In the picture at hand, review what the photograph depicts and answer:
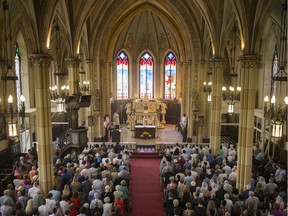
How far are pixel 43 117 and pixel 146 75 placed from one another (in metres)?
24.0

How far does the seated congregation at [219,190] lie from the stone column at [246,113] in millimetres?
460

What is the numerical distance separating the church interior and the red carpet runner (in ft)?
9.04

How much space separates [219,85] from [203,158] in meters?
4.85

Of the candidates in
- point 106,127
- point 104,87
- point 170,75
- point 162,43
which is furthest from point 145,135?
point 162,43

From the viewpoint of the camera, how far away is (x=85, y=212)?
10148 millimetres

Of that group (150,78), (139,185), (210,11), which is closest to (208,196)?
(139,185)

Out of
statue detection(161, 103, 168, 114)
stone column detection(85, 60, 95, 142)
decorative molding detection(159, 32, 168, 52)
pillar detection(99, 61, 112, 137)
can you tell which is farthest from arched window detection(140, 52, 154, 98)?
stone column detection(85, 60, 95, 142)

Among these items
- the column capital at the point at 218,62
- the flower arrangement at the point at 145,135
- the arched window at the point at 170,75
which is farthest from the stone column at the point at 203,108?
the arched window at the point at 170,75

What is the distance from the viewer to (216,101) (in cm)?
1970

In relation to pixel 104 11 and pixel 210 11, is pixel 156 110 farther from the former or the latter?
pixel 210 11

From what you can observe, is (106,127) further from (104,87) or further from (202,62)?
(202,62)

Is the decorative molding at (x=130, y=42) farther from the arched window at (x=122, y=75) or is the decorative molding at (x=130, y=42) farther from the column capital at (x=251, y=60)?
the column capital at (x=251, y=60)

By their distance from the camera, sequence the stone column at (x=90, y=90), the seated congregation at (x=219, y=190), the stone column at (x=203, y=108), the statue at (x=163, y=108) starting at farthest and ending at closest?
1. the statue at (x=163, y=108)
2. the stone column at (x=90, y=90)
3. the stone column at (x=203, y=108)
4. the seated congregation at (x=219, y=190)

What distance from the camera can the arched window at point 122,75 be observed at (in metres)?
36.5
